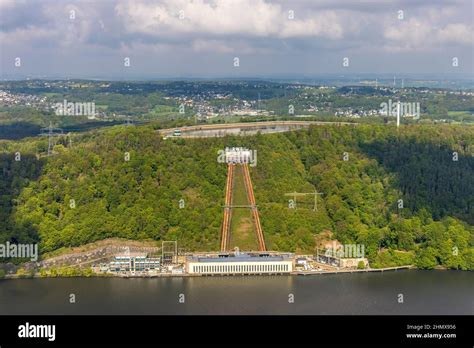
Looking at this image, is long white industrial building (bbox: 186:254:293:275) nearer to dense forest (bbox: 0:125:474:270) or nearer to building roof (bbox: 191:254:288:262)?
building roof (bbox: 191:254:288:262)

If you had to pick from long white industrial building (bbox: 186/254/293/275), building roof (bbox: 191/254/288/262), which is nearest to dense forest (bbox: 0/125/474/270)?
building roof (bbox: 191/254/288/262)

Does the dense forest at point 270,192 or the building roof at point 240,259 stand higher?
the dense forest at point 270,192

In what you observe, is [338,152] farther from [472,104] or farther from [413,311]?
[472,104]

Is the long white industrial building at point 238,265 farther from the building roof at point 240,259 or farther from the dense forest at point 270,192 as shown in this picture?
the dense forest at point 270,192

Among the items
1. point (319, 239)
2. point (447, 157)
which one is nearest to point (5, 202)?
point (319, 239)

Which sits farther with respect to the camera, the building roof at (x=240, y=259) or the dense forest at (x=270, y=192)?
the dense forest at (x=270, y=192)

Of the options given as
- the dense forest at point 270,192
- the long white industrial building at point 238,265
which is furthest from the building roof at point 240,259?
the dense forest at point 270,192
